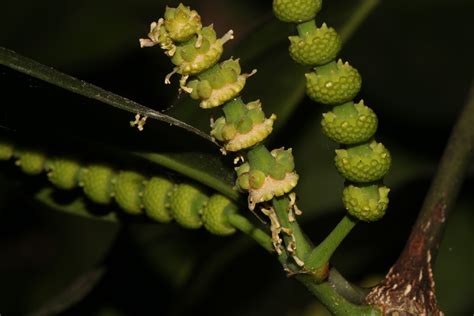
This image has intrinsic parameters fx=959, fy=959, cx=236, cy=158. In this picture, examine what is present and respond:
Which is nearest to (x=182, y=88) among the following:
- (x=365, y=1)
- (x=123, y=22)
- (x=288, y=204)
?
(x=288, y=204)

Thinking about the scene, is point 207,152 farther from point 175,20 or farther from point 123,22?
point 123,22

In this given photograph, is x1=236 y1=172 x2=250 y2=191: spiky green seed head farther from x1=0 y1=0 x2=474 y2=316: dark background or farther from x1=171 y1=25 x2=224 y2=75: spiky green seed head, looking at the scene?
x1=0 y1=0 x2=474 y2=316: dark background

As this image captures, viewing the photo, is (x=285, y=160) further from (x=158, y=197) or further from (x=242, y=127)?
(x=158, y=197)

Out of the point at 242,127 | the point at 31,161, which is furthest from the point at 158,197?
the point at 242,127

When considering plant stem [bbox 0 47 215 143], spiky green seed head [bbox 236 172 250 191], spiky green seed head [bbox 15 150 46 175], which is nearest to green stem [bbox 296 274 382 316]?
spiky green seed head [bbox 236 172 250 191]

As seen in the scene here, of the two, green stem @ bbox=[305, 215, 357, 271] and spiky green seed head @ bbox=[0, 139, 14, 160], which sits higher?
spiky green seed head @ bbox=[0, 139, 14, 160]

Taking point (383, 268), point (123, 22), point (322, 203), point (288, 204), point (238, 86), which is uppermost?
point (238, 86)
